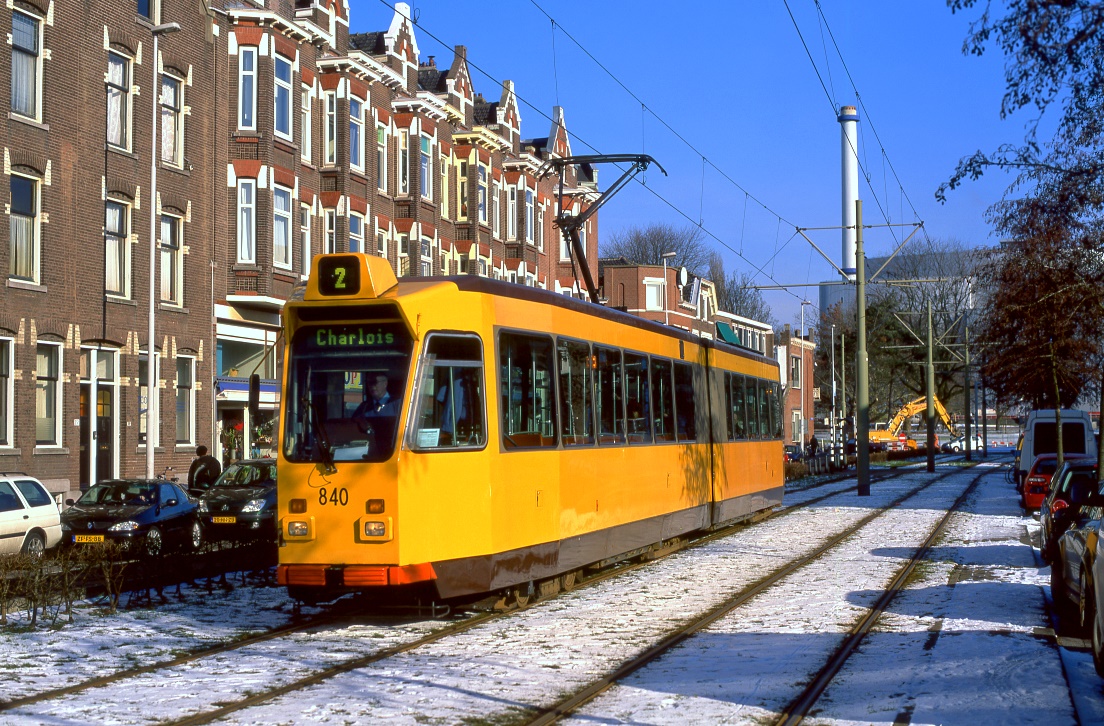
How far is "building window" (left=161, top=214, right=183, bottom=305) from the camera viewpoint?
1196 inches

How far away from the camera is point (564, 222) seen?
20.5 meters

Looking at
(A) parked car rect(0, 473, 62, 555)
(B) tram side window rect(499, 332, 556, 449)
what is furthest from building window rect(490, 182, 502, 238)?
(B) tram side window rect(499, 332, 556, 449)

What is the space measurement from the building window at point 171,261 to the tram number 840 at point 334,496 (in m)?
19.8

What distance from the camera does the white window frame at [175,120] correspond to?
100 feet

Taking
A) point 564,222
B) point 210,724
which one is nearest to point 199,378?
point 564,222

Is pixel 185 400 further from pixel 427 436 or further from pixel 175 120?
pixel 427 436

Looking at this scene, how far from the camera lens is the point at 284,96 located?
3362cm

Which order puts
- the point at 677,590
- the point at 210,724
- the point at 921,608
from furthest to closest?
the point at 677,590, the point at 921,608, the point at 210,724

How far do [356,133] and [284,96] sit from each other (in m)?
3.99

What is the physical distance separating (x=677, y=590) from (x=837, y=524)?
34.9 feet

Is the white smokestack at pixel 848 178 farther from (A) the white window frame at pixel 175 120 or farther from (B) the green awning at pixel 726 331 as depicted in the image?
(A) the white window frame at pixel 175 120

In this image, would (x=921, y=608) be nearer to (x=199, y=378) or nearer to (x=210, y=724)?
(x=210, y=724)

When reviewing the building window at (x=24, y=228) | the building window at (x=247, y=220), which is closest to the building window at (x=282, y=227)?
the building window at (x=247, y=220)

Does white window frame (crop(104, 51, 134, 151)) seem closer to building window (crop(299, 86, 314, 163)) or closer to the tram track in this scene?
building window (crop(299, 86, 314, 163))
